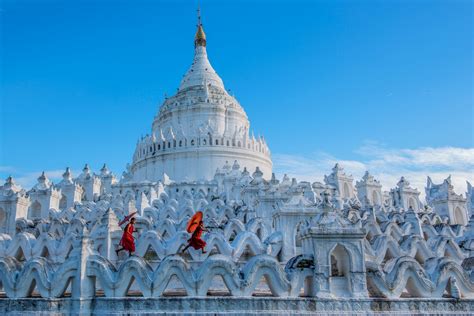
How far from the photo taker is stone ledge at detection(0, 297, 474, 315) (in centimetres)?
862

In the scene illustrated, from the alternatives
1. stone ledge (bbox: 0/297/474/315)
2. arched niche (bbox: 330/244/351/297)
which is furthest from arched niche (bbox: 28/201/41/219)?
arched niche (bbox: 330/244/351/297)

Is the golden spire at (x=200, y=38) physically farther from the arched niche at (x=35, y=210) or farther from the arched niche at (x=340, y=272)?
the arched niche at (x=340, y=272)

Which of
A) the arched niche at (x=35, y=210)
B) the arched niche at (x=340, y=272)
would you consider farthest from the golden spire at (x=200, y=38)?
the arched niche at (x=340, y=272)

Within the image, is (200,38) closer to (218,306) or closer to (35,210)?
(35,210)

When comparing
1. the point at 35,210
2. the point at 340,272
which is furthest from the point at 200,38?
the point at 340,272

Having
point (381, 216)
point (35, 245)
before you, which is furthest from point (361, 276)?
point (381, 216)

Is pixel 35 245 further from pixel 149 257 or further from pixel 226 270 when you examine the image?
pixel 226 270

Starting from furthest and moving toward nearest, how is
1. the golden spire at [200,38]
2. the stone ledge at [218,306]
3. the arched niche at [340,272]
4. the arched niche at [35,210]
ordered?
the golden spire at [200,38] → the arched niche at [35,210] → the arched niche at [340,272] → the stone ledge at [218,306]

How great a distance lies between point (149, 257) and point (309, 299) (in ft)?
30.5

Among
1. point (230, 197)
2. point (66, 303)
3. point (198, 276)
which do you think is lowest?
point (66, 303)

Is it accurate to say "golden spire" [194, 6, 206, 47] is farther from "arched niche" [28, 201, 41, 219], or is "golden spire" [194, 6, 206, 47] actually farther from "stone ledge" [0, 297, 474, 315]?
"stone ledge" [0, 297, 474, 315]

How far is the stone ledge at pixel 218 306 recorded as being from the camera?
8617 mm

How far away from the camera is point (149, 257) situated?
54.4 feet

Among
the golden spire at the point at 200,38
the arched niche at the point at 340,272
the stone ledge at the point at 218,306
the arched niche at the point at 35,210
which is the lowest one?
the stone ledge at the point at 218,306
